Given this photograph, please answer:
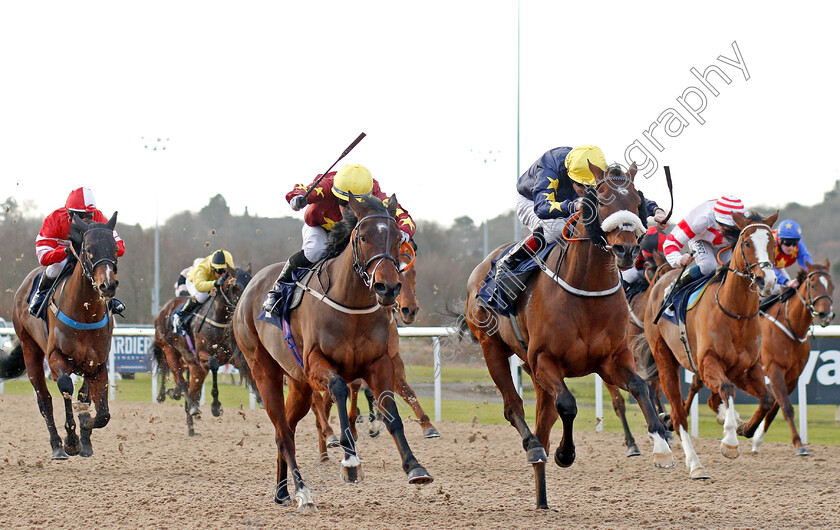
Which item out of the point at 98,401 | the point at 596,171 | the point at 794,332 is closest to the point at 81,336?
the point at 98,401

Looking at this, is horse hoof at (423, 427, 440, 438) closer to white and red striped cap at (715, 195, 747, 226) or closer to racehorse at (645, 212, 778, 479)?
racehorse at (645, 212, 778, 479)

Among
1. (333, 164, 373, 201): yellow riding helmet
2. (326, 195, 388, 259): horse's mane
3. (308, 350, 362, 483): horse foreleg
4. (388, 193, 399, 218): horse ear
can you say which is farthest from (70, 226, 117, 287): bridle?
(388, 193, 399, 218): horse ear

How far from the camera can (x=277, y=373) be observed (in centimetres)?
561

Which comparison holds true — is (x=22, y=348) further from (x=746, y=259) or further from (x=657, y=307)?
(x=746, y=259)

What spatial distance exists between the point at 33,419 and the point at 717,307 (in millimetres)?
8734

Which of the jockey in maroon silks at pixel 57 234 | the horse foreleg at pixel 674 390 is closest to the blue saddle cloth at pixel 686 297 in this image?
the horse foreleg at pixel 674 390

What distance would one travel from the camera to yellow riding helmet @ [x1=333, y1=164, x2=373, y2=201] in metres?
4.96

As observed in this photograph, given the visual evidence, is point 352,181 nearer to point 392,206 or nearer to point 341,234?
point 341,234

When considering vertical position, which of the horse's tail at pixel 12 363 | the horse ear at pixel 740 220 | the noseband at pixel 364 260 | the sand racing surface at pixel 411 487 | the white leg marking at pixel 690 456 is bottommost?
the sand racing surface at pixel 411 487

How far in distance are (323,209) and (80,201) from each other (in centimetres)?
272

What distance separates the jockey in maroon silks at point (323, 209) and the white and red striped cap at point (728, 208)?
2730 mm

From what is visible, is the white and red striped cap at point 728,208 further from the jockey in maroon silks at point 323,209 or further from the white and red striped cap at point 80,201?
the white and red striped cap at point 80,201

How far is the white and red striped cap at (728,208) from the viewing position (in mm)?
6645

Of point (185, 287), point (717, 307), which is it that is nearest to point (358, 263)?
point (717, 307)
